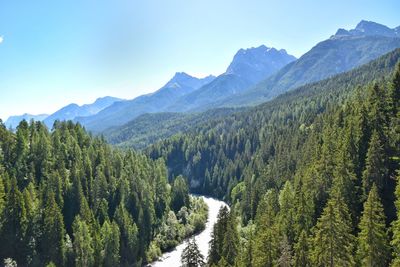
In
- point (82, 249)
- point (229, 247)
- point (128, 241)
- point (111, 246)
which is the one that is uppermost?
point (229, 247)

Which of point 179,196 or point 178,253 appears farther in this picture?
point 179,196

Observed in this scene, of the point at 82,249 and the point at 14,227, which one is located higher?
the point at 14,227

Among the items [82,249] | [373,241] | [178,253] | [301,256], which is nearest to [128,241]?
[82,249]

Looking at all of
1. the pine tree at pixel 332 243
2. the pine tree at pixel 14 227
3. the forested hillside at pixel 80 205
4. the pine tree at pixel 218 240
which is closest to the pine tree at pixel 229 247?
the pine tree at pixel 218 240

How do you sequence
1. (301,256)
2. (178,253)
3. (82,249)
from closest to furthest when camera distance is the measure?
(301,256) → (82,249) → (178,253)

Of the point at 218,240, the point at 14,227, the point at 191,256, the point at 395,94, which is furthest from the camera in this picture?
the point at 14,227

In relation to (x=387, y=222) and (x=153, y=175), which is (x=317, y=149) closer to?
(x=387, y=222)

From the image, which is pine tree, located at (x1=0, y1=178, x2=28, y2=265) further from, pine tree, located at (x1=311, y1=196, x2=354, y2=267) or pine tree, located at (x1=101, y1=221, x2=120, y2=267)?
pine tree, located at (x1=311, y1=196, x2=354, y2=267)

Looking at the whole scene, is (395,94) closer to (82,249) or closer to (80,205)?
(82,249)

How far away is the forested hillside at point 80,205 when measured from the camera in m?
109

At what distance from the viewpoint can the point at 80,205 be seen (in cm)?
12462

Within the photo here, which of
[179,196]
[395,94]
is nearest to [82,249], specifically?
[179,196]

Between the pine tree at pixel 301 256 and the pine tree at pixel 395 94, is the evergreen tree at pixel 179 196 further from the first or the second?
the pine tree at pixel 301 256

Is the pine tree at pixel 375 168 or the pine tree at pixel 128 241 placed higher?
the pine tree at pixel 375 168
